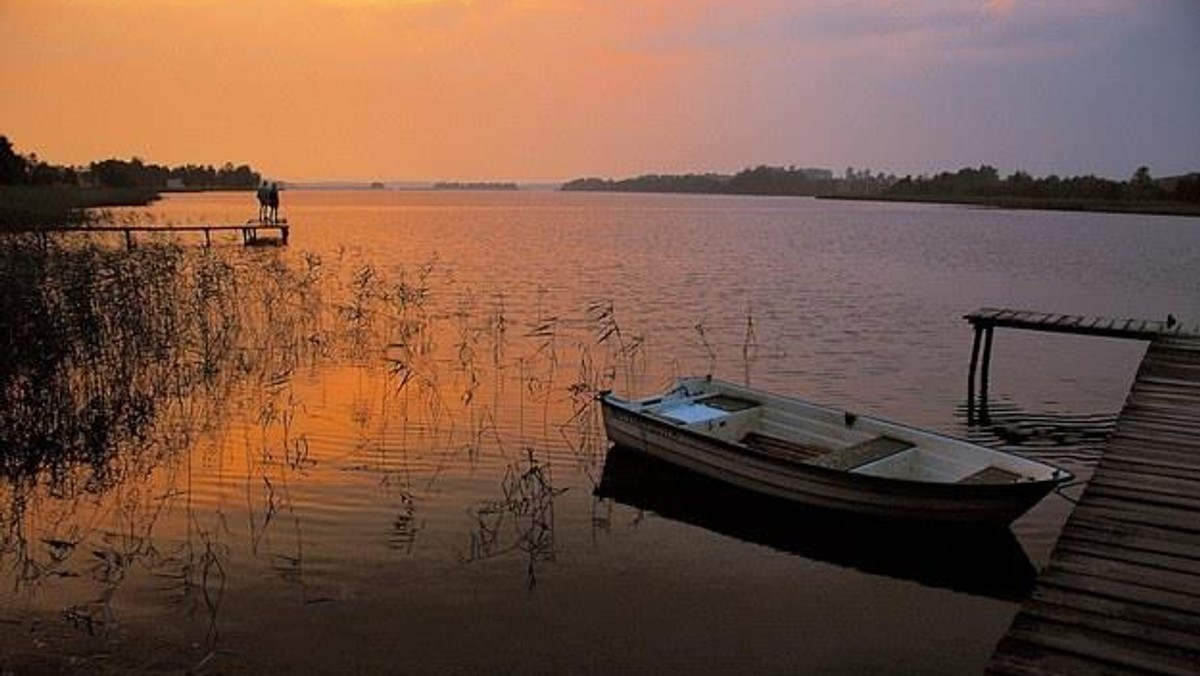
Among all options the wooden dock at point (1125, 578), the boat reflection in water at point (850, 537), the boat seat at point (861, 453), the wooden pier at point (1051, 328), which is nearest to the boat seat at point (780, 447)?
the boat seat at point (861, 453)

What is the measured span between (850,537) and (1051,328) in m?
8.56

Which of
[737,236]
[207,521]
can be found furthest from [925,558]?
[737,236]

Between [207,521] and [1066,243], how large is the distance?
58.1 metres

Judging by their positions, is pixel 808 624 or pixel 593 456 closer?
pixel 808 624

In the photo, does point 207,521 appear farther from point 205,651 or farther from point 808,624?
point 808,624

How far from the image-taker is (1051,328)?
1606 cm

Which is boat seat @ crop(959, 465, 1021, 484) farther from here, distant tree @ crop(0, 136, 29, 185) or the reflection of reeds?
distant tree @ crop(0, 136, 29, 185)

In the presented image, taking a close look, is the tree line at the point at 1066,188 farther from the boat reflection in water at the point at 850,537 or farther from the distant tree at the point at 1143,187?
the boat reflection in water at the point at 850,537

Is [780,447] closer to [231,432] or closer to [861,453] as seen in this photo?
[861,453]

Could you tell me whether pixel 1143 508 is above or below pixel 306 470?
above

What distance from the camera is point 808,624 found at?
7.89 metres

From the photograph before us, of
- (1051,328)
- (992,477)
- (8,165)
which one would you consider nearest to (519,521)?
(992,477)

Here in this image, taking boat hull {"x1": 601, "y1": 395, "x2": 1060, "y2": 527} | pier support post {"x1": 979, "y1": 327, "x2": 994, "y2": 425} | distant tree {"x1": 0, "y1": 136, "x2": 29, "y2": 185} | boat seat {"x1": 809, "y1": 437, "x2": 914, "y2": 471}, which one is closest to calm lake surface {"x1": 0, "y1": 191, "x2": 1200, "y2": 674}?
boat hull {"x1": 601, "y1": 395, "x2": 1060, "y2": 527}

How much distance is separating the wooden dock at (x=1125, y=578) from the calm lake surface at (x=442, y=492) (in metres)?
1.33
